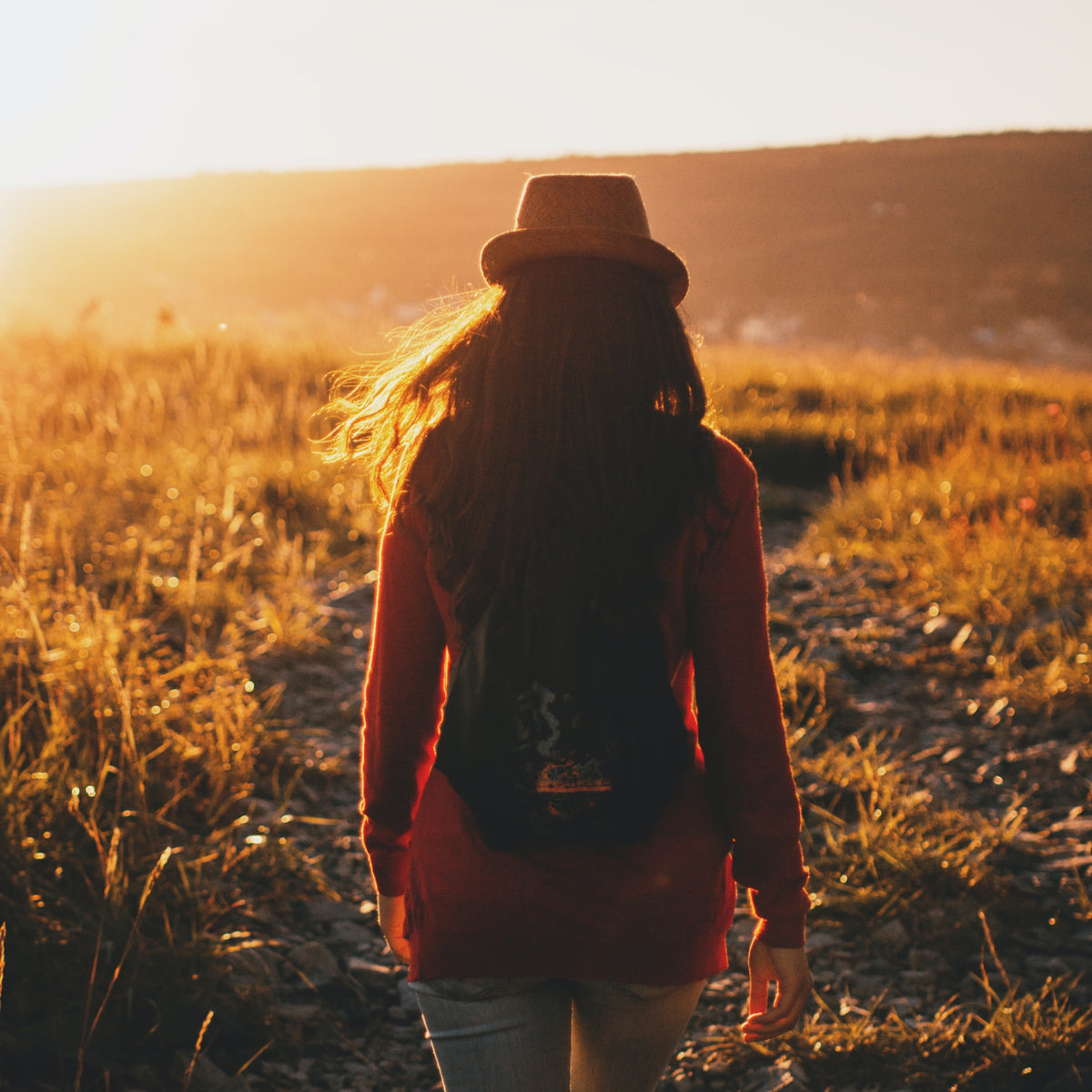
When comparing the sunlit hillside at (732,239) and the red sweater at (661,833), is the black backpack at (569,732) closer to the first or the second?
the red sweater at (661,833)

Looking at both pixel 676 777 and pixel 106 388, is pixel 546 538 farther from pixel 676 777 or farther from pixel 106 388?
pixel 106 388

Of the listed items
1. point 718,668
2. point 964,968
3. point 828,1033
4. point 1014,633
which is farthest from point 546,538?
point 1014,633

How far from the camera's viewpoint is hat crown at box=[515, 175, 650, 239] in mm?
1150

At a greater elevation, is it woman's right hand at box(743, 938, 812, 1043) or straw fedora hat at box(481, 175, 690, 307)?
straw fedora hat at box(481, 175, 690, 307)

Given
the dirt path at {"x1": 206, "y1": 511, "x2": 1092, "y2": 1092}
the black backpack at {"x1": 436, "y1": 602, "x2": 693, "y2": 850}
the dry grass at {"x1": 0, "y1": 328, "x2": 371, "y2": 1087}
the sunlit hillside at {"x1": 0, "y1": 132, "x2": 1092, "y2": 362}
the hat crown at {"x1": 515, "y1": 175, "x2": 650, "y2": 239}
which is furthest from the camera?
the sunlit hillside at {"x1": 0, "y1": 132, "x2": 1092, "y2": 362}

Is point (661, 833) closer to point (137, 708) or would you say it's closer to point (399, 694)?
point (399, 694)

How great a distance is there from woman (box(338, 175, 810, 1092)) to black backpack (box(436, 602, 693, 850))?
31 millimetres

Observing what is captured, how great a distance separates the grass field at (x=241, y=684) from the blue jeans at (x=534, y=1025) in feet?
2.93

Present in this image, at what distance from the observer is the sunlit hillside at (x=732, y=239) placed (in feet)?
123

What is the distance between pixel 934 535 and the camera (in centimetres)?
543

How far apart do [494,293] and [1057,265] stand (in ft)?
152

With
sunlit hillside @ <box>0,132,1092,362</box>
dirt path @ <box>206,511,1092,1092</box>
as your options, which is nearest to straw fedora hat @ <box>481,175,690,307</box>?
dirt path @ <box>206,511,1092,1092</box>

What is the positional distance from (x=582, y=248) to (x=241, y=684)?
294 centimetres

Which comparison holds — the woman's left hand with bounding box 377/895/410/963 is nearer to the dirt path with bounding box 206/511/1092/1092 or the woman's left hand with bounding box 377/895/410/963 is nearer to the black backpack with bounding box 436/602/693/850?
the black backpack with bounding box 436/602/693/850
